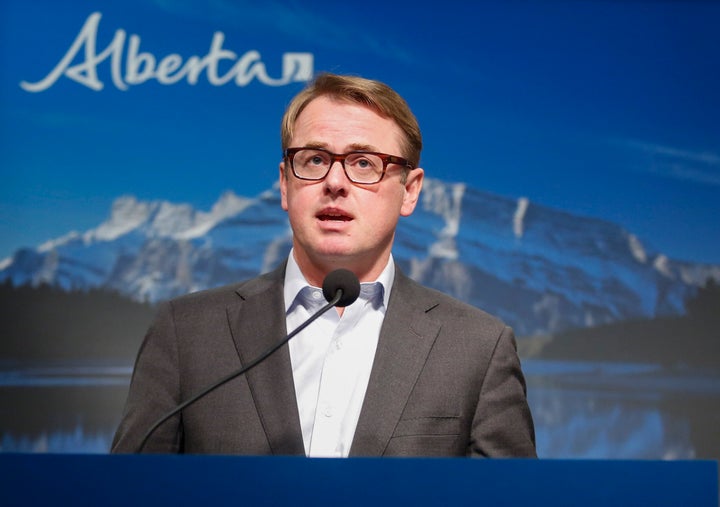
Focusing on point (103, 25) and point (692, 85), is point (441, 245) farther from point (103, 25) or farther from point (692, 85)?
point (103, 25)

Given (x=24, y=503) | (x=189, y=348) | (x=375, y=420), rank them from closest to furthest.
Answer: (x=24, y=503), (x=375, y=420), (x=189, y=348)

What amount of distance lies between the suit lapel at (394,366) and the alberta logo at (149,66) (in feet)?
6.86

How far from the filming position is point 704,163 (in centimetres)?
367

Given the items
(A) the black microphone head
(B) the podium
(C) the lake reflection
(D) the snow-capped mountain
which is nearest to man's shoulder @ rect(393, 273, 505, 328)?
(A) the black microphone head

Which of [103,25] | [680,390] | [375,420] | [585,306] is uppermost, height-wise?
[103,25]

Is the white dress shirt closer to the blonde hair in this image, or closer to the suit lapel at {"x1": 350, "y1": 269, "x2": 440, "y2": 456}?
the suit lapel at {"x1": 350, "y1": 269, "x2": 440, "y2": 456}

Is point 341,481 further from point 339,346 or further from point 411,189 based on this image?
point 411,189

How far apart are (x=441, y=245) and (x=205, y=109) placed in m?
1.20

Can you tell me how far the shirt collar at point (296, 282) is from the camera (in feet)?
5.48

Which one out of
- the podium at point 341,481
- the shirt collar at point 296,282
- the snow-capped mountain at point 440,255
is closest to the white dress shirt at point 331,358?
the shirt collar at point 296,282

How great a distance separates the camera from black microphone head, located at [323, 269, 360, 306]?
4.27ft

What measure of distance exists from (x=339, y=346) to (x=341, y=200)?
28 cm

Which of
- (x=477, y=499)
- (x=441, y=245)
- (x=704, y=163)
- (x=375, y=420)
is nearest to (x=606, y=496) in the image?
(x=477, y=499)

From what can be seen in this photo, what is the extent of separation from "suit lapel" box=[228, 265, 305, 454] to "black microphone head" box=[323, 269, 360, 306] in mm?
261
